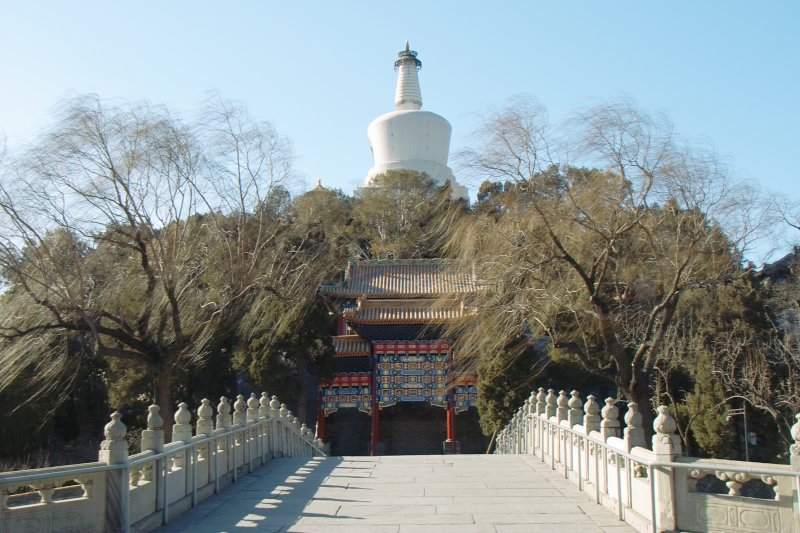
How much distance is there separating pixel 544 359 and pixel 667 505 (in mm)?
15004

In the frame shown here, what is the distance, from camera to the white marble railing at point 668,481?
16.5 feet

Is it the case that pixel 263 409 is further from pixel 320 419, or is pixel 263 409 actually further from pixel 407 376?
pixel 407 376

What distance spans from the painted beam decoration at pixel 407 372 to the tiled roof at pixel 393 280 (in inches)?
67.9

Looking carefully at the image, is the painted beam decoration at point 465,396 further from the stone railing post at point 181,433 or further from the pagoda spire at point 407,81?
the pagoda spire at point 407,81

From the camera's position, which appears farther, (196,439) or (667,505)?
(196,439)

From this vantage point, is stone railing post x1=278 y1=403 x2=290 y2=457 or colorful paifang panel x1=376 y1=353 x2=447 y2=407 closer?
stone railing post x1=278 y1=403 x2=290 y2=457

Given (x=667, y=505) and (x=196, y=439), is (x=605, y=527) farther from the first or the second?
(x=196, y=439)

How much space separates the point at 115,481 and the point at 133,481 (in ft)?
2.00

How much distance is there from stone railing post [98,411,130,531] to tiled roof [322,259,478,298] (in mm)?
15576

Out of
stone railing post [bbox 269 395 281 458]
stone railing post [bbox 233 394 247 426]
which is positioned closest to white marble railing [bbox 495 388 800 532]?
stone railing post [bbox 233 394 247 426]

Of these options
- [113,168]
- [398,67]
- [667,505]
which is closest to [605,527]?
[667,505]

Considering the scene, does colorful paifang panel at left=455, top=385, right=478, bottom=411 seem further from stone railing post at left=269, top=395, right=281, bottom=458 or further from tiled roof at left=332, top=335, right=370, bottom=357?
stone railing post at left=269, top=395, right=281, bottom=458

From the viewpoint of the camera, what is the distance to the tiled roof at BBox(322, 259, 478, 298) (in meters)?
22.1

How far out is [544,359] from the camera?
20.4 m
